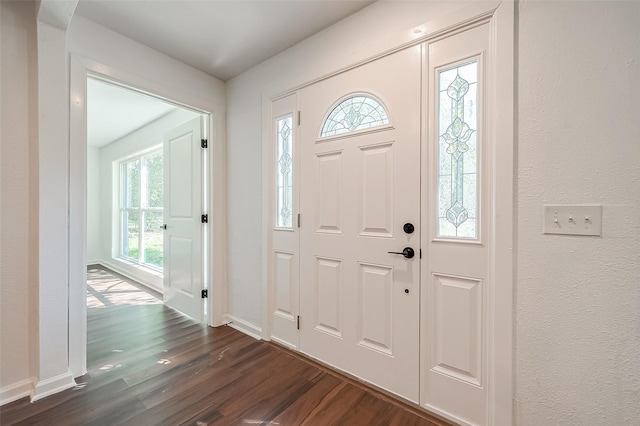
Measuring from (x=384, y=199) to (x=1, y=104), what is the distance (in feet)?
7.75

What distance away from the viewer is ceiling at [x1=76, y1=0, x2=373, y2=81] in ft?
5.69

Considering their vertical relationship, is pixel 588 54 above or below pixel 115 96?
below

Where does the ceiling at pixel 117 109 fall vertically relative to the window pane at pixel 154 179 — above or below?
above

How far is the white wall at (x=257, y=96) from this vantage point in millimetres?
1680

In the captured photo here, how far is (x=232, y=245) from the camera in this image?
2691 mm

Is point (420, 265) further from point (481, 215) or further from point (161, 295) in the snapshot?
point (161, 295)

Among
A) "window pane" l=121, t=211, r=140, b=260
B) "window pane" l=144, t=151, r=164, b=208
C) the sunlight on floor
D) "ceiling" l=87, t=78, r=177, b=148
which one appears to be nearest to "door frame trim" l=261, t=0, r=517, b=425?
"ceiling" l=87, t=78, r=177, b=148

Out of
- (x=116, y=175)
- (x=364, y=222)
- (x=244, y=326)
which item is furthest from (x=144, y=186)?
(x=364, y=222)

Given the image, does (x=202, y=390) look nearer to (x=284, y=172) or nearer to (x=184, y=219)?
(x=284, y=172)

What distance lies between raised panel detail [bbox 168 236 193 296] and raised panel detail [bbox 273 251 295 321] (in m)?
1.14

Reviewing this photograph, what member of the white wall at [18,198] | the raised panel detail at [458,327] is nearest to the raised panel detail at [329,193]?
the raised panel detail at [458,327]

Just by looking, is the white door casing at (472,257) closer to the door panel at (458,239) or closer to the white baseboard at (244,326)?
the door panel at (458,239)

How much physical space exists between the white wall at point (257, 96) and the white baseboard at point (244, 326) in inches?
1.4

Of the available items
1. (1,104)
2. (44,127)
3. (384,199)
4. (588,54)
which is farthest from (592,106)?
(1,104)
